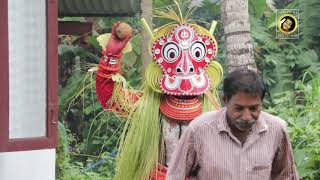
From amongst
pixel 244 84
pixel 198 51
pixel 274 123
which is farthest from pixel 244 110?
pixel 198 51

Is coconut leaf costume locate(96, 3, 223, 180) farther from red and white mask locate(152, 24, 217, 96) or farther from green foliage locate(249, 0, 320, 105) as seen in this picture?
green foliage locate(249, 0, 320, 105)

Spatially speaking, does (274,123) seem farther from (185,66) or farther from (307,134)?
(307,134)

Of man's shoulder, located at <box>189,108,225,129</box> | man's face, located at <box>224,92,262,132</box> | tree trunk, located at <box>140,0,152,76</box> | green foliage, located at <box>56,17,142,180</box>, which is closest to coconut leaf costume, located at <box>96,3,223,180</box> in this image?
man's shoulder, located at <box>189,108,225,129</box>

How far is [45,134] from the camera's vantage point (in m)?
5.28

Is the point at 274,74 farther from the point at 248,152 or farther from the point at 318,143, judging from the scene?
the point at 248,152

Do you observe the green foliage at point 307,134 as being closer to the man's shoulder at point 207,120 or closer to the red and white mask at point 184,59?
the red and white mask at point 184,59

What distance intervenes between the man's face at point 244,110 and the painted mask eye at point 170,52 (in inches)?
95.0

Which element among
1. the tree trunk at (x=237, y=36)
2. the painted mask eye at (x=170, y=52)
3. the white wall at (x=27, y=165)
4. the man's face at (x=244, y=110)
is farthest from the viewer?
the tree trunk at (x=237, y=36)

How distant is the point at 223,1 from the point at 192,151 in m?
4.22

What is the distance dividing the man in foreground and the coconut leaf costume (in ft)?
6.98

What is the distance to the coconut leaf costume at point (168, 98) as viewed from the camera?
5668mm

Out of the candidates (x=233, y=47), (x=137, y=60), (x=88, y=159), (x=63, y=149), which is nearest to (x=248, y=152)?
(x=233, y=47)

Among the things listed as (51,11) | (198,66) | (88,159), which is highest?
(51,11)

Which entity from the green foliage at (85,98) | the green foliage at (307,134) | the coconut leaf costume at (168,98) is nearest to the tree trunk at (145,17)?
the green foliage at (85,98)
